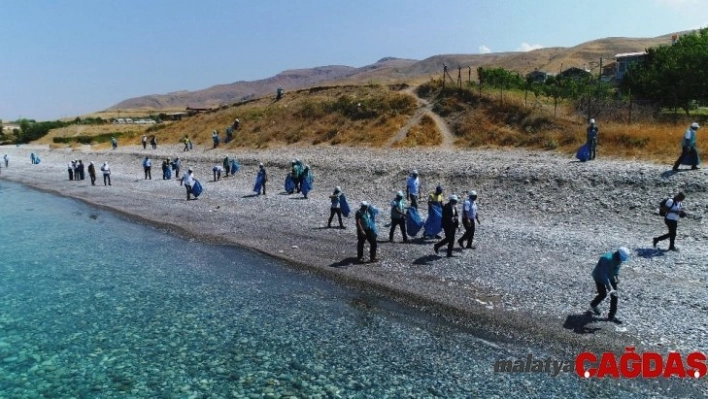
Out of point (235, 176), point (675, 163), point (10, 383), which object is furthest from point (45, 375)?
point (235, 176)

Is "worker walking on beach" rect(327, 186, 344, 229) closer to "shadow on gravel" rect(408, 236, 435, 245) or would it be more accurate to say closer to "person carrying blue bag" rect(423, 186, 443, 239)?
"shadow on gravel" rect(408, 236, 435, 245)

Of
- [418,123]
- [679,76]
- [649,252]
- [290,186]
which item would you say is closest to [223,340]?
[649,252]

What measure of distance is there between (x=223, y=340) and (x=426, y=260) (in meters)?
6.74

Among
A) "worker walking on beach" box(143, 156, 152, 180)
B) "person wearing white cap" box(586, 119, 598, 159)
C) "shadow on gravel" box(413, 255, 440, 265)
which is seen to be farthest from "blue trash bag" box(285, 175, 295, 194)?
"worker walking on beach" box(143, 156, 152, 180)

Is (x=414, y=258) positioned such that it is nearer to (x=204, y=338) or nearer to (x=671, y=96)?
(x=204, y=338)

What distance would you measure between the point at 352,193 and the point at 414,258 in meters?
12.2

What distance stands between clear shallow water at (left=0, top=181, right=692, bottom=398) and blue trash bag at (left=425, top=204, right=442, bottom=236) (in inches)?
175

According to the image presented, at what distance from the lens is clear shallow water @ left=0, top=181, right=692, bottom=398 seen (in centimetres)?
977

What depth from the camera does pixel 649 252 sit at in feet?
49.8

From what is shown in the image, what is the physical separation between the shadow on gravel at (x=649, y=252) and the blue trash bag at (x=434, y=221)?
6.15 m

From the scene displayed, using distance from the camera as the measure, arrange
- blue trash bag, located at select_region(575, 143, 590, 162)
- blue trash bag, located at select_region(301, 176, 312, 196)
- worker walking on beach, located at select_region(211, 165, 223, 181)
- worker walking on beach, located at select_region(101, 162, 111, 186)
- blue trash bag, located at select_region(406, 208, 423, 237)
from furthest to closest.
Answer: worker walking on beach, located at select_region(101, 162, 111, 186) → worker walking on beach, located at select_region(211, 165, 223, 181) → blue trash bag, located at select_region(301, 176, 312, 196) → blue trash bag, located at select_region(575, 143, 590, 162) → blue trash bag, located at select_region(406, 208, 423, 237)

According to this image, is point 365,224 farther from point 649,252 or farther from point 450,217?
point 649,252

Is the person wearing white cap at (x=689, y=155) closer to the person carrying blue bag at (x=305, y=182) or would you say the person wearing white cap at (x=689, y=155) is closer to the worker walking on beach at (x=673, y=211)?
the worker walking on beach at (x=673, y=211)

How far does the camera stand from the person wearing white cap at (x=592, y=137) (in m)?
24.3
